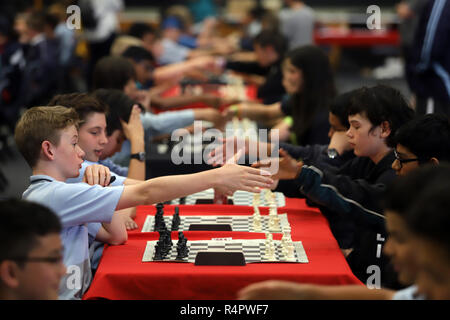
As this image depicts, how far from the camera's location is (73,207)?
Answer: 7.53 feet

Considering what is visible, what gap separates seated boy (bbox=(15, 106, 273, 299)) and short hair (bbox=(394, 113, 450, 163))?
0.57 meters

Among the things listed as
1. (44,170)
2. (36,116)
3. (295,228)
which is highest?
(36,116)

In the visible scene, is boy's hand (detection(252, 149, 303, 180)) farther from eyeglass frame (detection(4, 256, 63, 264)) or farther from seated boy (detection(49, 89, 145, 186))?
eyeglass frame (detection(4, 256, 63, 264))

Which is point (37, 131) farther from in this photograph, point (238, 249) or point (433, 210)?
point (433, 210)

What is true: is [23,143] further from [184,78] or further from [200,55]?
[200,55]

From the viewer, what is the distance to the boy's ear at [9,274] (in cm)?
164

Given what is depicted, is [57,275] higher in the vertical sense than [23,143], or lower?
lower

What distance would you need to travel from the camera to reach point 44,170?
7.86 ft

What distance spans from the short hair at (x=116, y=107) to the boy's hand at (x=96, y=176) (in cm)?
82

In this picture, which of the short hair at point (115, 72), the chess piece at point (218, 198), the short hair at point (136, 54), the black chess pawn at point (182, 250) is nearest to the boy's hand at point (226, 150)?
the chess piece at point (218, 198)

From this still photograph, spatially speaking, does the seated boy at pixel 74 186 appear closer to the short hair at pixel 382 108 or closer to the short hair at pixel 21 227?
the short hair at pixel 21 227

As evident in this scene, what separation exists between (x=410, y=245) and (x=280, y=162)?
123cm
